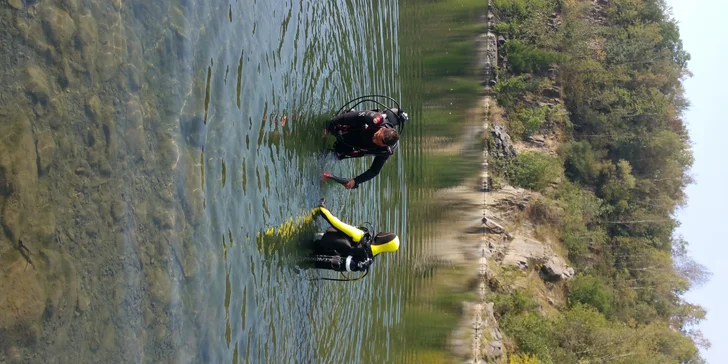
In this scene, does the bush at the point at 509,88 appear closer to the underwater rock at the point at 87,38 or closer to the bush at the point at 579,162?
the bush at the point at 579,162

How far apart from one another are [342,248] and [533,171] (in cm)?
1846

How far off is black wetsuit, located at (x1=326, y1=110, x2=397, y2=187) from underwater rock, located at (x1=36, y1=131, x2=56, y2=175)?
690 cm

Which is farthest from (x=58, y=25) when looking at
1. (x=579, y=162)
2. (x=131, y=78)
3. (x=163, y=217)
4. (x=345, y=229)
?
(x=579, y=162)

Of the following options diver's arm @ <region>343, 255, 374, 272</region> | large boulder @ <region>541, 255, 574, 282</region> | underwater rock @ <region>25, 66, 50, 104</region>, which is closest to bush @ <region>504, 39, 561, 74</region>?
large boulder @ <region>541, 255, 574, 282</region>

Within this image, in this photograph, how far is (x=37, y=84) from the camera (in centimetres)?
537

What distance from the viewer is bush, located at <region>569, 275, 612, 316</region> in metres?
26.8

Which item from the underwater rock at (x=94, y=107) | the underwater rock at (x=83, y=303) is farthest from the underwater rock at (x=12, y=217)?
the underwater rock at (x=94, y=107)

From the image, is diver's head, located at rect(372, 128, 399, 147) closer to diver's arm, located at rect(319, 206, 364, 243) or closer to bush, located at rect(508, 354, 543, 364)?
diver's arm, located at rect(319, 206, 364, 243)

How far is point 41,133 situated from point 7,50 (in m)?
0.84

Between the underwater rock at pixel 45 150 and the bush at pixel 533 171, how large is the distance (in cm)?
2447

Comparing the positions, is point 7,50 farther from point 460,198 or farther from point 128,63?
point 460,198

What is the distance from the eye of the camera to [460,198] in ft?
82.3

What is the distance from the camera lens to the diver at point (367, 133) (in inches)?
444

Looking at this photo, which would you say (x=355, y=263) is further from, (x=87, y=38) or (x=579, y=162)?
(x=579, y=162)
